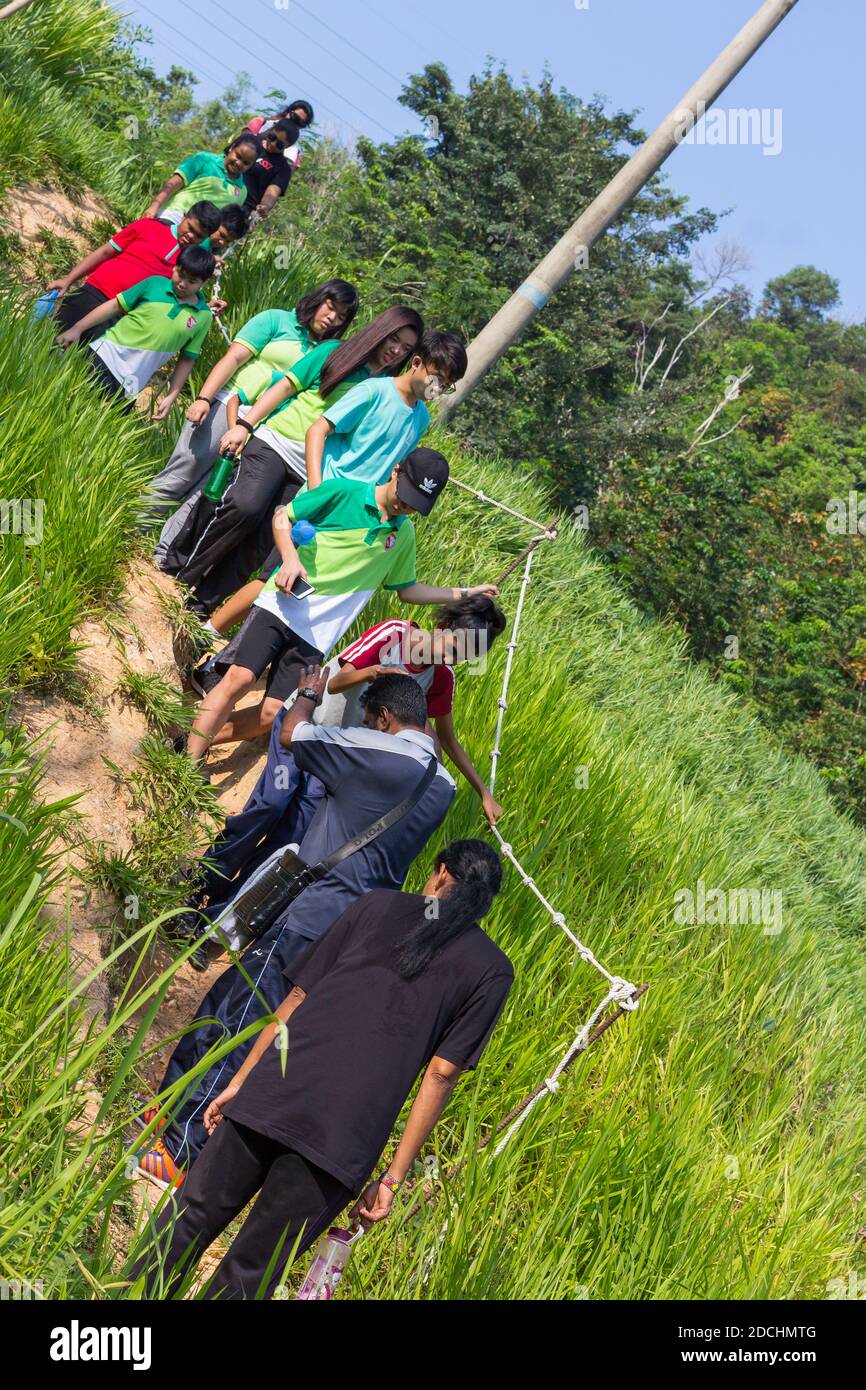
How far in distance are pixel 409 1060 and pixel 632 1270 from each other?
0.89 meters

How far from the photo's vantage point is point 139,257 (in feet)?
17.5

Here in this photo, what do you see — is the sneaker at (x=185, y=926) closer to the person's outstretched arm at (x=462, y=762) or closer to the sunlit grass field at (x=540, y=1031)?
the sunlit grass field at (x=540, y=1031)

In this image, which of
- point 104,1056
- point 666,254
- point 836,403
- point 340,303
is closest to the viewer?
point 104,1056

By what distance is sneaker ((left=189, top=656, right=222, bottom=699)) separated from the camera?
198 inches

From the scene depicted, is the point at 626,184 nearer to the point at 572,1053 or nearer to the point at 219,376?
the point at 219,376

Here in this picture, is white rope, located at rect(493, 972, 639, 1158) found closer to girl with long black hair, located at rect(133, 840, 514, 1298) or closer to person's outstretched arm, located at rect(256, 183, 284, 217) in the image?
girl with long black hair, located at rect(133, 840, 514, 1298)

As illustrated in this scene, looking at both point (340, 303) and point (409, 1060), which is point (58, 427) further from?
point (409, 1060)

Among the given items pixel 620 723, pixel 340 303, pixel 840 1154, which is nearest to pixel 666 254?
pixel 620 723

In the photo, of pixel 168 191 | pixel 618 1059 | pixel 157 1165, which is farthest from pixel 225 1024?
pixel 168 191

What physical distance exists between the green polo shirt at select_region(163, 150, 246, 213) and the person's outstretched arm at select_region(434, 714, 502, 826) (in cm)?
351

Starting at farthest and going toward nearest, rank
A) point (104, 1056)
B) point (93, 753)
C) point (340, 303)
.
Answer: point (340, 303) → point (93, 753) → point (104, 1056)

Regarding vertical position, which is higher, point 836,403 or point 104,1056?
point 836,403

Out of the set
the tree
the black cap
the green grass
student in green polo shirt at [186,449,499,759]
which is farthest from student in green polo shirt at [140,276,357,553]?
the tree

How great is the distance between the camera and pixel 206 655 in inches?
206
